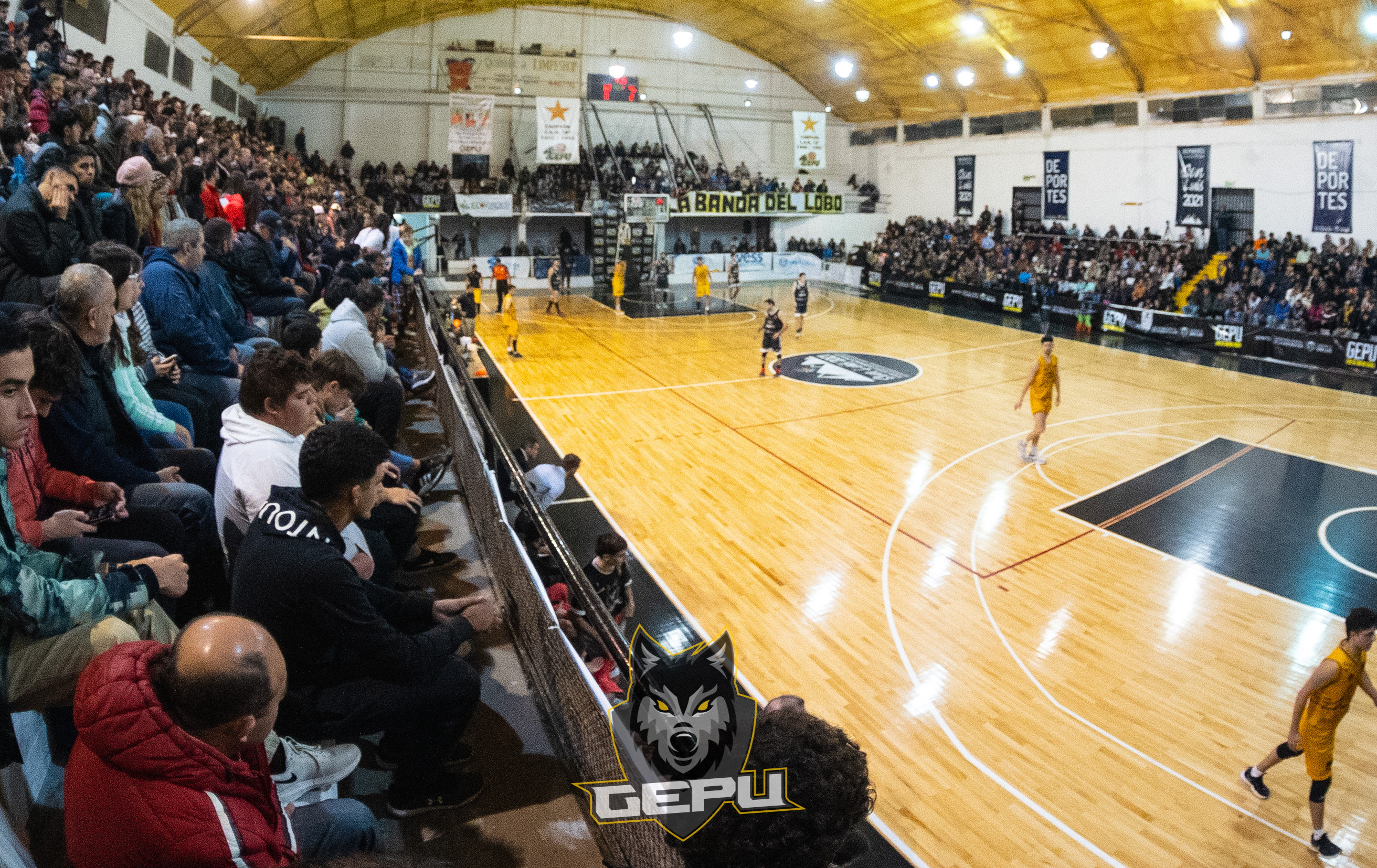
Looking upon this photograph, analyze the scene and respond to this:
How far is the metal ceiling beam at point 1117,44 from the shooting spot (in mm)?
22297

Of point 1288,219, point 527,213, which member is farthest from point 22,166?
point 1288,219

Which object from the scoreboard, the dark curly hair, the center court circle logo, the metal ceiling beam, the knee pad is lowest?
the knee pad

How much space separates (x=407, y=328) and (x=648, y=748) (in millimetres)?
14674

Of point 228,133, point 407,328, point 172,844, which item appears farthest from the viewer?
point 228,133

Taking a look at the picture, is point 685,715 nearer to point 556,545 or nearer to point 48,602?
point 556,545

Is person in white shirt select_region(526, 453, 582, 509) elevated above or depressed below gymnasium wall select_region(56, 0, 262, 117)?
below

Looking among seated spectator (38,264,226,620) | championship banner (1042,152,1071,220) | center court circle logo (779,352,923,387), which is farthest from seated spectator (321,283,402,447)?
championship banner (1042,152,1071,220)

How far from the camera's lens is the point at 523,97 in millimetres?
32781

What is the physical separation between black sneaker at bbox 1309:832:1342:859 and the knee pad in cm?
20

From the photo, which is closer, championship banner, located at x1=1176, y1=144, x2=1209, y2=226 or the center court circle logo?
the center court circle logo

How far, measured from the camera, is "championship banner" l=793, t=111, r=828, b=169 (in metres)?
29.1

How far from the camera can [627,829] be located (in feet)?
8.45

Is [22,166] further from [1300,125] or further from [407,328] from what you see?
[1300,125]

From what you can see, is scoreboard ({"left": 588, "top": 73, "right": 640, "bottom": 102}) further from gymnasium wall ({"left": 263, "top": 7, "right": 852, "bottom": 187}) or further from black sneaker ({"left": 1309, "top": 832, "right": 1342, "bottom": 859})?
black sneaker ({"left": 1309, "top": 832, "right": 1342, "bottom": 859})
